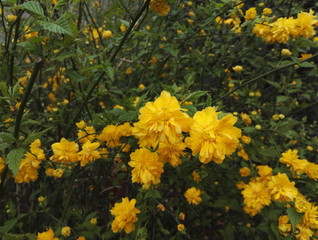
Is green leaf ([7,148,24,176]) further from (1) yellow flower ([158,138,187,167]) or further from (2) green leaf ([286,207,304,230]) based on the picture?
(2) green leaf ([286,207,304,230])

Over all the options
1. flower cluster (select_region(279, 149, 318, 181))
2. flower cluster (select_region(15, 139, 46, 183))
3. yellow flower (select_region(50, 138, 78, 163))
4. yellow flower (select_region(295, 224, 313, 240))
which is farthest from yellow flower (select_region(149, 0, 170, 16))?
yellow flower (select_region(295, 224, 313, 240))

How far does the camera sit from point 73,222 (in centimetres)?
188

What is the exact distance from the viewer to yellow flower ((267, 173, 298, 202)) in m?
1.17

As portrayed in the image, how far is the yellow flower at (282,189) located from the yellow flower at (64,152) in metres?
0.93

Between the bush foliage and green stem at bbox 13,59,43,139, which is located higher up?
green stem at bbox 13,59,43,139

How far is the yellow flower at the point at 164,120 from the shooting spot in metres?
0.81

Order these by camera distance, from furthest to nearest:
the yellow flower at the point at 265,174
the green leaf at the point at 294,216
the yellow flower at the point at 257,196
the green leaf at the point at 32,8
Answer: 1. the yellow flower at the point at 265,174
2. the yellow flower at the point at 257,196
3. the green leaf at the point at 294,216
4. the green leaf at the point at 32,8

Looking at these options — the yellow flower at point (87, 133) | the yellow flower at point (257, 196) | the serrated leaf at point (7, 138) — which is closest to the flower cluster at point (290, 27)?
the yellow flower at point (257, 196)

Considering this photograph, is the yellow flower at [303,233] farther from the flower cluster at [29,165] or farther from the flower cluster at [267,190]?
the flower cluster at [29,165]

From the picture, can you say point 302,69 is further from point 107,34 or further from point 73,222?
point 73,222

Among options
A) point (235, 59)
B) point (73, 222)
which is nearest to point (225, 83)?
point (235, 59)

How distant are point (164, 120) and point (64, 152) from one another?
23.0 inches

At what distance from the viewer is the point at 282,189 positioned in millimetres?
1204

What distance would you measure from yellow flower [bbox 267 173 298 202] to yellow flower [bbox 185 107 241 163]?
0.53m
